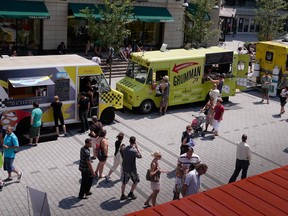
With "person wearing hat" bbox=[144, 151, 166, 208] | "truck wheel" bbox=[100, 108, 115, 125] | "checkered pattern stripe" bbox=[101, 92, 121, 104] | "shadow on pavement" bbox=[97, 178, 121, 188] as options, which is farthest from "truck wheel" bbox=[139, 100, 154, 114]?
"person wearing hat" bbox=[144, 151, 166, 208]

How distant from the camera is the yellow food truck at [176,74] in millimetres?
19344

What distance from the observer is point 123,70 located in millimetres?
27109

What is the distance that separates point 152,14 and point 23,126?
58.3 feet

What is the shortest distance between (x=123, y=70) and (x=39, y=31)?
598 centimetres

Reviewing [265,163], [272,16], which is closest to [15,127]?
[265,163]

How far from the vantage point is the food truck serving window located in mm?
14773

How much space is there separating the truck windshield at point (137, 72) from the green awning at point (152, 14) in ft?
33.5

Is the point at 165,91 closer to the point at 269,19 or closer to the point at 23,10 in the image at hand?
the point at 23,10

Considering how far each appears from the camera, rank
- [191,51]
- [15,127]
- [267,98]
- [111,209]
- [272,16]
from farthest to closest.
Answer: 1. [272,16]
2. [267,98]
3. [191,51]
4. [15,127]
5. [111,209]

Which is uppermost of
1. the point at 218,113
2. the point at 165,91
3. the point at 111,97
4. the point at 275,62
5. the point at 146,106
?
the point at 275,62

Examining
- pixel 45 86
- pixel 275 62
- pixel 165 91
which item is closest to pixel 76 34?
pixel 165 91

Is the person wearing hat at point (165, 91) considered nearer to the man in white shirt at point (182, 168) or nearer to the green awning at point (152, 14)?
the man in white shirt at point (182, 168)

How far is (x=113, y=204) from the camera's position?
11.6m

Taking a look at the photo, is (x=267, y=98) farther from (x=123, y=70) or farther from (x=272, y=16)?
(x=272, y=16)
